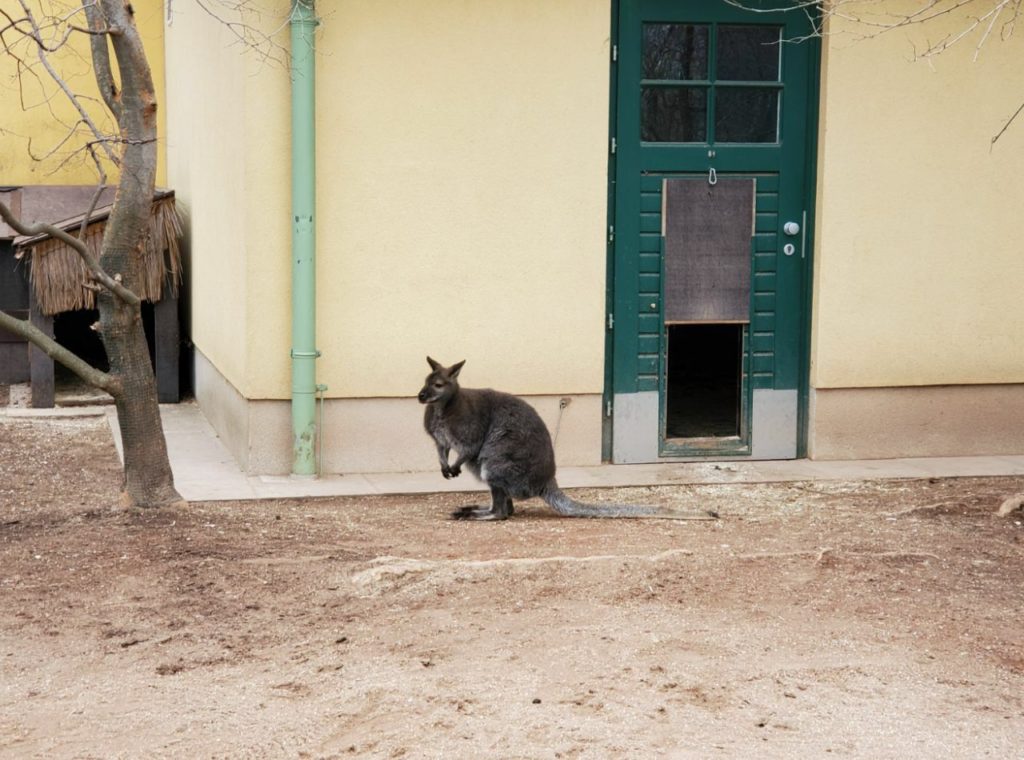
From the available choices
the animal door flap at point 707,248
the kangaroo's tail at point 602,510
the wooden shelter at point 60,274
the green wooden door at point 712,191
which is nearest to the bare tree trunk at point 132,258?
the kangaroo's tail at point 602,510

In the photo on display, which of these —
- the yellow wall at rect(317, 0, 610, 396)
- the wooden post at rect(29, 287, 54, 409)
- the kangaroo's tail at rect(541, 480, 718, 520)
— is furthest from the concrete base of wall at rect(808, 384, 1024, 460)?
the wooden post at rect(29, 287, 54, 409)

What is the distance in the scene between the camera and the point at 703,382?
1196cm

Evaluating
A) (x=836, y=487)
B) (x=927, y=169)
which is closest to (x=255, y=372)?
(x=836, y=487)

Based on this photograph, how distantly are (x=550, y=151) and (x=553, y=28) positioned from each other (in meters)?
0.79

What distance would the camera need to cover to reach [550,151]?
9.16m

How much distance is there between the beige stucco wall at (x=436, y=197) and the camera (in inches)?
347

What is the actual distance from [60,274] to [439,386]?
510cm

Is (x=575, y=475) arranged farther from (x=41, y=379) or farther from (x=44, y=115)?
(x=44, y=115)

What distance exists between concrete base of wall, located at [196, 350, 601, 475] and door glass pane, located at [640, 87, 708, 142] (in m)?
1.83

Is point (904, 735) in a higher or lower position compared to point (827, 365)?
lower

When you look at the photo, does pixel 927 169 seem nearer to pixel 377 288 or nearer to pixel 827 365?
pixel 827 365

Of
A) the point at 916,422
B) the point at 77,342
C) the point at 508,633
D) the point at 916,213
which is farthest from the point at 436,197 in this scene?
the point at 77,342

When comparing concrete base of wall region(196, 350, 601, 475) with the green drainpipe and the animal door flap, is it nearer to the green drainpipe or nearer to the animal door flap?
the green drainpipe

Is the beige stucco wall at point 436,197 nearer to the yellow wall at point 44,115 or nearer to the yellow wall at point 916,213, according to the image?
the yellow wall at point 916,213
